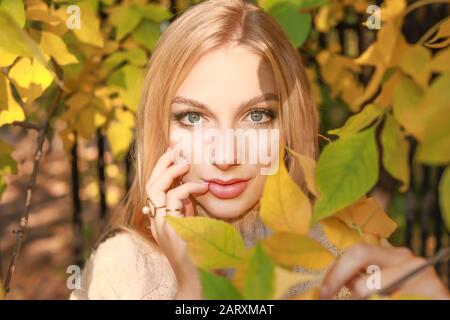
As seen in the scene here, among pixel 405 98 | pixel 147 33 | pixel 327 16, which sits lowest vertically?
pixel 405 98

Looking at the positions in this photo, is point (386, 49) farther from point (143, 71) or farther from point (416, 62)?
point (143, 71)

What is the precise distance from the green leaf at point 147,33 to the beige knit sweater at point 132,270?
0.63 m

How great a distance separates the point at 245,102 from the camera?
1.21 m

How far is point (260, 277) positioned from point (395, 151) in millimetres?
246

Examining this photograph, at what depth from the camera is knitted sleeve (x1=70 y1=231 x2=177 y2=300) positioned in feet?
4.25

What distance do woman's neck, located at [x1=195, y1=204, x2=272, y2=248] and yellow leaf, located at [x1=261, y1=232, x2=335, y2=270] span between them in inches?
19.2

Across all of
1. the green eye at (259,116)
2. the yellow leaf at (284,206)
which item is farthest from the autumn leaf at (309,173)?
the green eye at (259,116)

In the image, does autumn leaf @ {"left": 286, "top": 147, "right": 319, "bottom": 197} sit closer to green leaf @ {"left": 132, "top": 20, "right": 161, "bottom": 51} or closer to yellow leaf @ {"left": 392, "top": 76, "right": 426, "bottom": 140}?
yellow leaf @ {"left": 392, "top": 76, "right": 426, "bottom": 140}

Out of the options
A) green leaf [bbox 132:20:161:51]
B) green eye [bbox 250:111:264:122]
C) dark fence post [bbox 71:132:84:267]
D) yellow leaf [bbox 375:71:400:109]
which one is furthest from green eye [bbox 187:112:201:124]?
dark fence post [bbox 71:132:84:267]

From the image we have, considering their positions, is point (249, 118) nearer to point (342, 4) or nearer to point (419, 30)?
point (342, 4)

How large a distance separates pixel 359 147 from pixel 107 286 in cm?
67

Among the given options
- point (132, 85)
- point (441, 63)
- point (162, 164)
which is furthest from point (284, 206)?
point (132, 85)

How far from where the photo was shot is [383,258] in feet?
2.93
